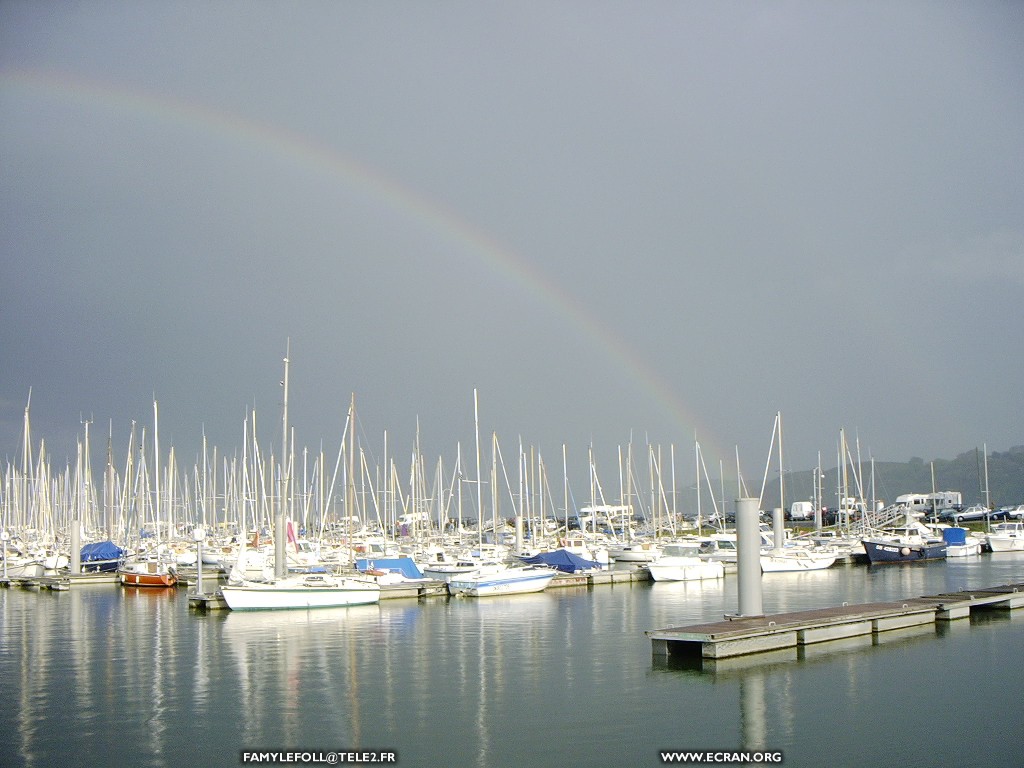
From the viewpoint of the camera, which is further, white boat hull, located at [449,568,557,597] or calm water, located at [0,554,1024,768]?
white boat hull, located at [449,568,557,597]

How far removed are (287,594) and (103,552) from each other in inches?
1243

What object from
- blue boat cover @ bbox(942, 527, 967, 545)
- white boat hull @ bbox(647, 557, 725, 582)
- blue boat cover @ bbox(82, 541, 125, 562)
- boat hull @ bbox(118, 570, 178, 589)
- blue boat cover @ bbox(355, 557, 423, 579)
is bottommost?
blue boat cover @ bbox(942, 527, 967, 545)

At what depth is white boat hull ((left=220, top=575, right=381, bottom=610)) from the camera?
1668 inches

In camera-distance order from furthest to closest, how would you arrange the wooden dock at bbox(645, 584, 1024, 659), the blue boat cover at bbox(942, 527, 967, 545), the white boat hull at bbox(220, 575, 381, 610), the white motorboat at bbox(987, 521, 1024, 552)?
1. the white motorboat at bbox(987, 521, 1024, 552)
2. the blue boat cover at bbox(942, 527, 967, 545)
3. the white boat hull at bbox(220, 575, 381, 610)
4. the wooden dock at bbox(645, 584, 1024, 659)

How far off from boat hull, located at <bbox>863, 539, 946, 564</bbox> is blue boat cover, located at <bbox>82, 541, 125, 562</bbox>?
5558 cm

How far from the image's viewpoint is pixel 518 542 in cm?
6756

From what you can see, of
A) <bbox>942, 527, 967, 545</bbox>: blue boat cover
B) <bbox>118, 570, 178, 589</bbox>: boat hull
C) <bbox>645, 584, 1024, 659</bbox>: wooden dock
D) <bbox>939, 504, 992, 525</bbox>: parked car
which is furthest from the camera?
<bbox>939, 504, 992, 525</bbox>: parked car

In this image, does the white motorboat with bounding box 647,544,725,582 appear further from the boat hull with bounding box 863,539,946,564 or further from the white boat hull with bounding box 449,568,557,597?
the boat hull with bounding box 863,539,946,564

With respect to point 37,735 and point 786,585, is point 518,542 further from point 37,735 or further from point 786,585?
point 37,735

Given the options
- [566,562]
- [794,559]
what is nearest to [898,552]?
[794,559]

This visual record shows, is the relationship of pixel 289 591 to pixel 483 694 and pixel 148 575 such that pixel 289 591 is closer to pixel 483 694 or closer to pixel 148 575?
pixel 148 575

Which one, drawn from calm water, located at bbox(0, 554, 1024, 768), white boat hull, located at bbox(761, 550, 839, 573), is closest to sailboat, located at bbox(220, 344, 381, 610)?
calm water, located at bbox(0, 554, 1024, 768)

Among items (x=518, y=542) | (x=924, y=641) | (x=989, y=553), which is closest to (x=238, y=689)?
(x=924, y=641)

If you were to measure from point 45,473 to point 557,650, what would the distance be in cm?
6806
